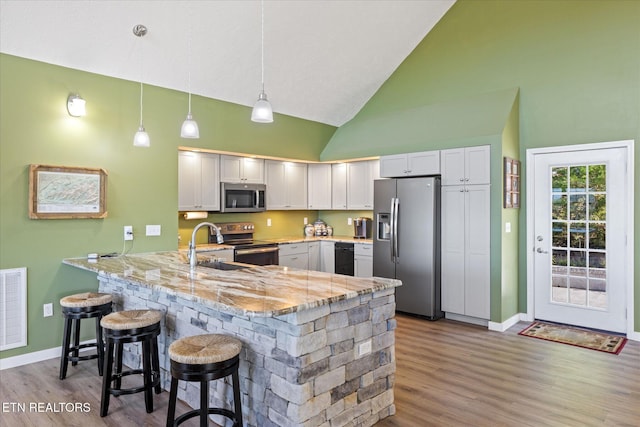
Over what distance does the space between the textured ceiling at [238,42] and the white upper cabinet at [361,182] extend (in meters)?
0.96

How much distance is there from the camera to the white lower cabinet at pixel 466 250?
4922 millimetres

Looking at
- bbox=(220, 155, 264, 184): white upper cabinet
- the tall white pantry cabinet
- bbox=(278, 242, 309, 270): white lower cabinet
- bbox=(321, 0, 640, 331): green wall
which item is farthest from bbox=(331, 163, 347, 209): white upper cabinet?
the tall white pantry cabinet

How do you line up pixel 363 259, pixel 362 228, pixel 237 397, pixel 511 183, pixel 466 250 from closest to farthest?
pixel 237 397 → pixel 511 183 → pixel 466 250 → pixel 363 259 → pixel 362 228

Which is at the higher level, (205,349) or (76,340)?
(205,349)

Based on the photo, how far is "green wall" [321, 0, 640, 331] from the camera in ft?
14.7

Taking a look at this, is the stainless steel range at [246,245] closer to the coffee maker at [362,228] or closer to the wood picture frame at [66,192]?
the coffee maker at [362,228]

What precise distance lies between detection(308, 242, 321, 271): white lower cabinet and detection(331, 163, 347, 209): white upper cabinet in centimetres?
72

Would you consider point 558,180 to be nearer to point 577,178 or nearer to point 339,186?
point 577,178

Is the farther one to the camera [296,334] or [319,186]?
[319,186]

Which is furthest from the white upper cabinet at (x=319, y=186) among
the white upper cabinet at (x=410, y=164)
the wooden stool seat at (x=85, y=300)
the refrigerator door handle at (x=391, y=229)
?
the wooden stool seat at (x=85, y=300)

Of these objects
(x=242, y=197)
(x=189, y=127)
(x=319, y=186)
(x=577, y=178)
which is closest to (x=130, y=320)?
(x=189, y=127)

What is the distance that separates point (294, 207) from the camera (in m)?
6.82

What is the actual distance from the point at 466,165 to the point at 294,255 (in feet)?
9.17

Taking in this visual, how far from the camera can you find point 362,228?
6789 mm
